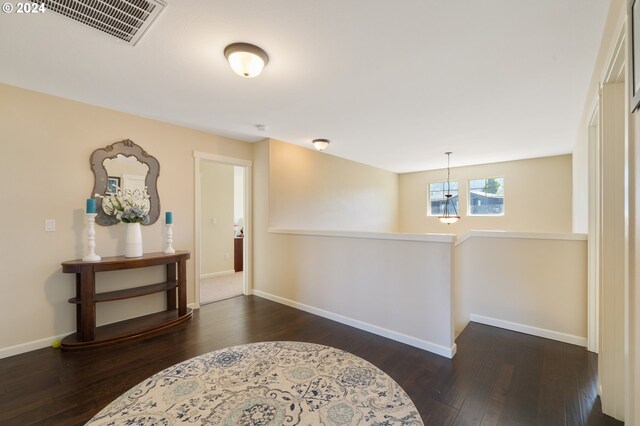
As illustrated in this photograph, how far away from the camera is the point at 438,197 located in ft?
23.6

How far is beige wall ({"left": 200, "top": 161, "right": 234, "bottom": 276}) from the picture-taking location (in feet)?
18.8

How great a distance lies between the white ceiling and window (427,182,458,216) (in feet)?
10.7

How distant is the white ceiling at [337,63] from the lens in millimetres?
1662

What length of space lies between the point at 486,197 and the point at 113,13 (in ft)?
23.5

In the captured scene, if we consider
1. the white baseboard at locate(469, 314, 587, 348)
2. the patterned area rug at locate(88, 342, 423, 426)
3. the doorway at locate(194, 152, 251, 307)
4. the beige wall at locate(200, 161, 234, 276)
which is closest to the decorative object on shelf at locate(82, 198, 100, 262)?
the patterned area rug at locate(88, 342, 423, 426)

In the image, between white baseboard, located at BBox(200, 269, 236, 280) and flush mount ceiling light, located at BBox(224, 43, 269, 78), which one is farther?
white baseboard, located at BBox(200, 269, 236, 280)

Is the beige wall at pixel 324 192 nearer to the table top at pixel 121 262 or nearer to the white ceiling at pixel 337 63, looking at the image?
the white ceiling at pixel 337 63

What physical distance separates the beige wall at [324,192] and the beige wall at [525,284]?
2.68 metres

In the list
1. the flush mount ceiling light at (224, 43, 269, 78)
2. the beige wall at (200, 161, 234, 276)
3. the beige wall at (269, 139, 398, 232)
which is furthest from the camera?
the beige wall at (200, 161, 234, 276)

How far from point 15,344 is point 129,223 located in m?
1.46

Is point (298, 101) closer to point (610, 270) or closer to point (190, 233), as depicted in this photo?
point (190, 233)

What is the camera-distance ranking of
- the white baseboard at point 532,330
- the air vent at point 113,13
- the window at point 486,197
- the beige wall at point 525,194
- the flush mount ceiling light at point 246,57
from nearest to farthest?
the air vent at point 113,13 → the flush mount ceiling light at point 246,57 → the white baseboard at point 532,330 → the beige wall at point 525,194 → the window at point 486,197

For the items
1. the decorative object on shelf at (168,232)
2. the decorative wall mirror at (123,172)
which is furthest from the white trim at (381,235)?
the decorative wall mirror at (123,172)

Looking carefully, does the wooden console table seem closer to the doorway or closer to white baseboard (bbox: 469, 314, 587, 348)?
the doorway
